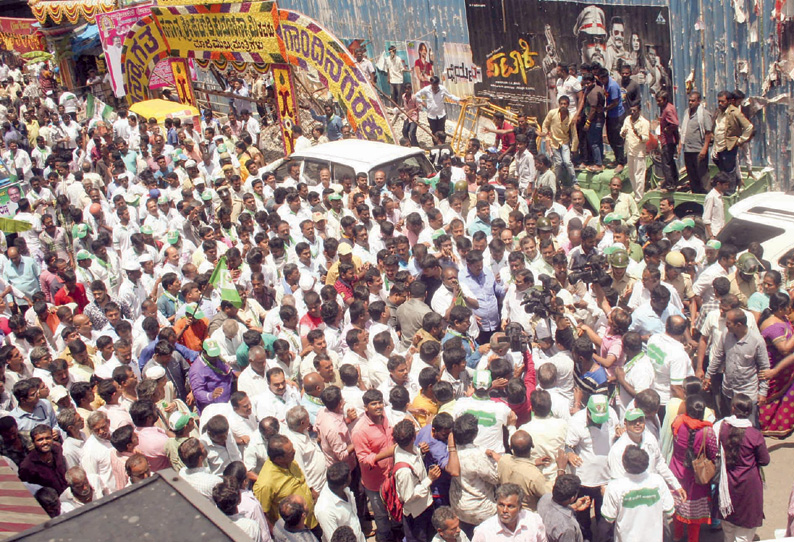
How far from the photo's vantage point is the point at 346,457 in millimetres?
5789

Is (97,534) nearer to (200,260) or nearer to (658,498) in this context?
(658,498)

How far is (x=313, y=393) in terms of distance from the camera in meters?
6.03

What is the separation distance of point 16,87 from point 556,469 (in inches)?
1062

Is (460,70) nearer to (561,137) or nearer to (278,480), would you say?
(561,137)

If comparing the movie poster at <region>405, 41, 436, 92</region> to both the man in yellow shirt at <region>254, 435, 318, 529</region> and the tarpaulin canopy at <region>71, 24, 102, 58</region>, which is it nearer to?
the tarpaulin canopy at <region>71, 24, 102, 58</region>

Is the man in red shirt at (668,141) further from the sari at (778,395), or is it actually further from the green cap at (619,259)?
the sari at (778,395)

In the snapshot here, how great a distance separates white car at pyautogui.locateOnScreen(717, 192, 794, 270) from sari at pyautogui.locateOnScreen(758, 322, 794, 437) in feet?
3.88

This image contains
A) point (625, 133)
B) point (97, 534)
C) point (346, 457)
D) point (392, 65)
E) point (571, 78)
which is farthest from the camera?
point (392, 65)

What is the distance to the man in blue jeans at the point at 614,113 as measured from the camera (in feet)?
37.5

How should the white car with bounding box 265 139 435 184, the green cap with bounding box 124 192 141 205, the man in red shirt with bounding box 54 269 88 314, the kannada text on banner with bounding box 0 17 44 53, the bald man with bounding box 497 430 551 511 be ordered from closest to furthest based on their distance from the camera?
the bald man with bounding box 497 430 551 511 < the man in red shirt with bounding box 54 269 88 314 < the white car with bounding box 265 139 435 184 < the green cap with bounding box 124 192 141 205 < the kannada text on banner with bounding box 0 17 44 53

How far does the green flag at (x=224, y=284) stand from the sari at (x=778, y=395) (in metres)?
4.81

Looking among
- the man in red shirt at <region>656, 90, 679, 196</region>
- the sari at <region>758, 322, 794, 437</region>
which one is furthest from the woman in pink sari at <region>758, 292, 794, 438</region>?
the man in red shirt at <region>656, 90, 679, 196</region>

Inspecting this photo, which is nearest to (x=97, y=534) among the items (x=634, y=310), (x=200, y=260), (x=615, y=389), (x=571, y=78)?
(x=615, y=389)

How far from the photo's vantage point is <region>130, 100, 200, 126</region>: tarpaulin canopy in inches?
664
